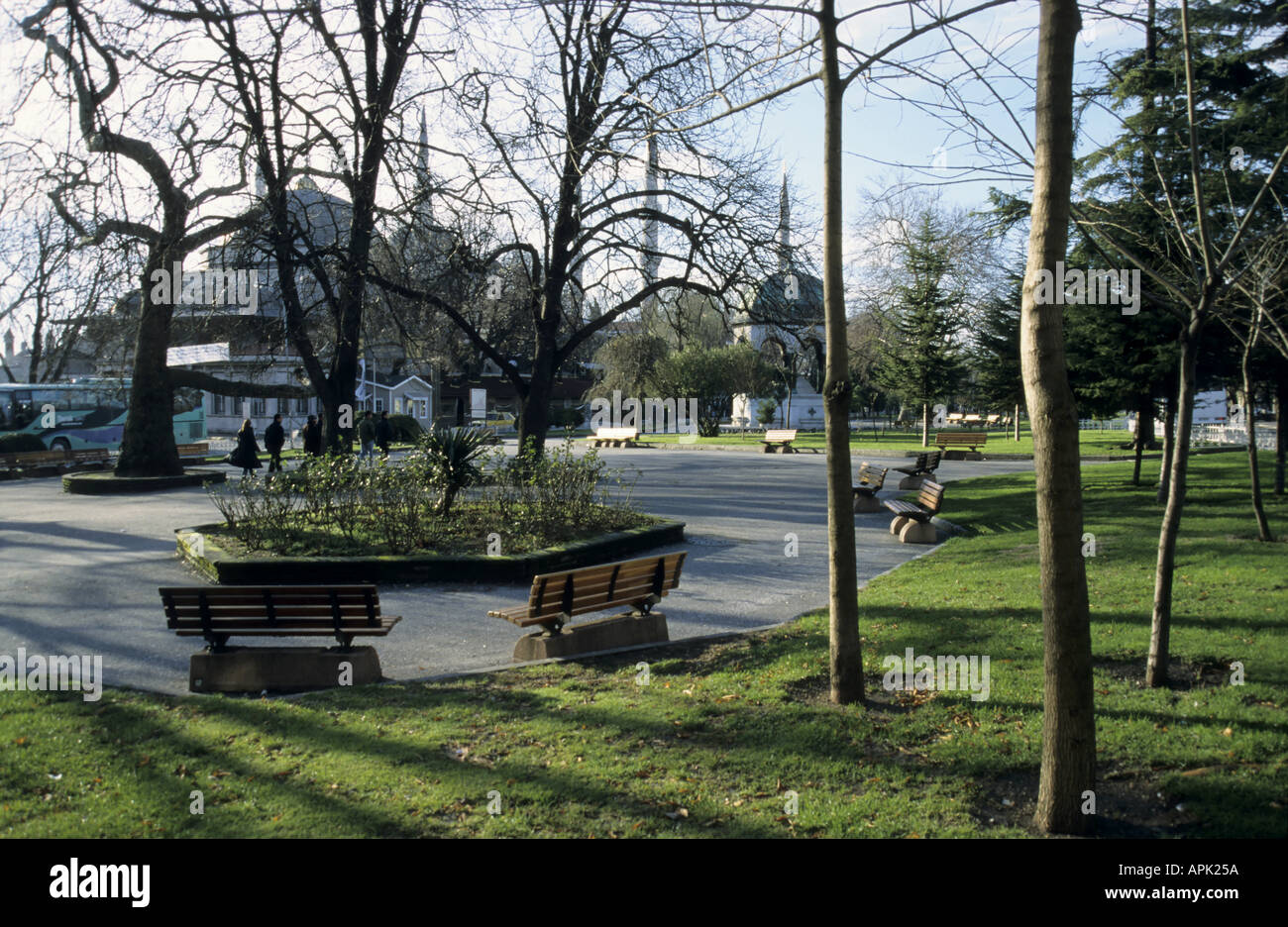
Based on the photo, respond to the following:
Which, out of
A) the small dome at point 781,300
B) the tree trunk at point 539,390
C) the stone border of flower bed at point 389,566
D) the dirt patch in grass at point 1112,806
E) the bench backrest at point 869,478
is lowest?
the dirt patch in grass at point 1112,806

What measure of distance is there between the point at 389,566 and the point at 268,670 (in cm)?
417

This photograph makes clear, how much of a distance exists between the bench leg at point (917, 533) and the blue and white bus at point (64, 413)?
1116 inches

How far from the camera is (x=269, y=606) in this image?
7.29 m

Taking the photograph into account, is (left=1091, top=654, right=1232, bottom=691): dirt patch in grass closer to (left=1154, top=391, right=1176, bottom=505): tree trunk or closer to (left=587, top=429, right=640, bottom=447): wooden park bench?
(left=1154, top=391, right=1176, bottom=505): tree trunk

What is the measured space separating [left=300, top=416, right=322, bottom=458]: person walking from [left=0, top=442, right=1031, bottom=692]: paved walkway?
5.70m

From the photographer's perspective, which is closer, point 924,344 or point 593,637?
point 593,637

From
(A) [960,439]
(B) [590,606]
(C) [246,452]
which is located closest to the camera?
(B) [590,606]

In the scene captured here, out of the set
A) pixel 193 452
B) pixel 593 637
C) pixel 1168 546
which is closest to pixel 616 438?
pixel 193 452

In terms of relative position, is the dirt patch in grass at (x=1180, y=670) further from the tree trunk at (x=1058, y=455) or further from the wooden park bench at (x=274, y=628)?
the wooden park bench at (x=274, y=628)

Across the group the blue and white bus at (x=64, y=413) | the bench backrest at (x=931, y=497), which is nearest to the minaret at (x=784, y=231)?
the bench backrest at (x=931, y=497)

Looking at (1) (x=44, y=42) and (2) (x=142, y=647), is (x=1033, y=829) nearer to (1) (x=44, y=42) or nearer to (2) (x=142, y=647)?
(2) (x=142, y=647)

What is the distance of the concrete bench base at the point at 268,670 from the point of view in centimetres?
718

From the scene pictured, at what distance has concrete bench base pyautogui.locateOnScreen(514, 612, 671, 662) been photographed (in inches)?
319

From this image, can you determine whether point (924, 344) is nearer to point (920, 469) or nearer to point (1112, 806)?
point (920, 469)
